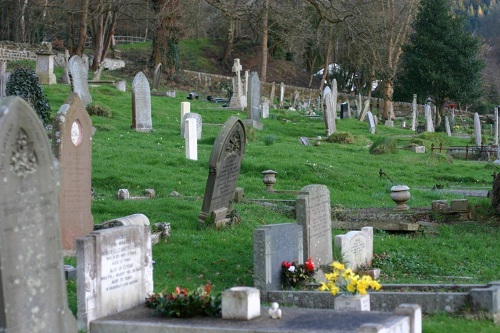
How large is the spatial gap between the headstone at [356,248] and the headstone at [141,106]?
587 inches

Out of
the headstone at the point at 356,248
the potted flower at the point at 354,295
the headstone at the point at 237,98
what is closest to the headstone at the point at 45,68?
the headstone at the point at 237,98

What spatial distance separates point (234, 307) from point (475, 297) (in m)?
3.48

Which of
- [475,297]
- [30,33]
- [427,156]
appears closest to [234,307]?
[475,297]

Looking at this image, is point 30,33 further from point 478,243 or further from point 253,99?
point 478,243

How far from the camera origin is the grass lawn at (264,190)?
14094mm

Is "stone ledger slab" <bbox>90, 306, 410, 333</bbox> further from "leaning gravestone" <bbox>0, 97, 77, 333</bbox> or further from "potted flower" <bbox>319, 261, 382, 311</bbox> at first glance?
"leaning gravestone" <bbox>0, 97, 77, 333</bbox>

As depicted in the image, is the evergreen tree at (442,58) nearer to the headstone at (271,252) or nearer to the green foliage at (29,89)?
the green foliage at (29,89)

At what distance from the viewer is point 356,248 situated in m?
14.6

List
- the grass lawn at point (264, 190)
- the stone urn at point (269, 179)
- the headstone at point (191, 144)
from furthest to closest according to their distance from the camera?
1. the headstone at point (191, 144)
2. the stone urn at point (269, 179)
3. the grass lawn at point (264, 190)

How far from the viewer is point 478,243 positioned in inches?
647

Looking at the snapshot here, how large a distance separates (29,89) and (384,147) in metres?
10.6

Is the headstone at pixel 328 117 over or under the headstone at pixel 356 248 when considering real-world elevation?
over

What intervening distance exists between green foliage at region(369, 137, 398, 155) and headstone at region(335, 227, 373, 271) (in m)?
13.7

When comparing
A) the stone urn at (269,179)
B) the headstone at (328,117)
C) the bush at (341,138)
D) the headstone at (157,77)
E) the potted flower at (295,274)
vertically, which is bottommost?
the potted flower at (295,274)
